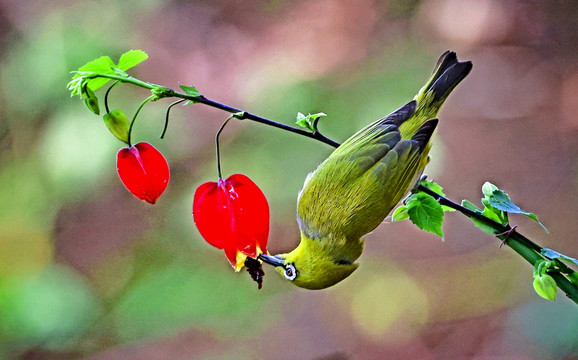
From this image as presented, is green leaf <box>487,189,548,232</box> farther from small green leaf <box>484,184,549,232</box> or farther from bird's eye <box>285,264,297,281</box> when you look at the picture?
bird's eye <box>285,264,297,281</box>

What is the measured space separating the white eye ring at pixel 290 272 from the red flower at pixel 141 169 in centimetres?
24

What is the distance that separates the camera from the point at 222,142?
1.97 m

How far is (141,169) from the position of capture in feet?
2.56

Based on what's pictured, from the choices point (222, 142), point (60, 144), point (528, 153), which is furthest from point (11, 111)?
point (528, 153)

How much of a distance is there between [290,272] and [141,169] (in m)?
0.28

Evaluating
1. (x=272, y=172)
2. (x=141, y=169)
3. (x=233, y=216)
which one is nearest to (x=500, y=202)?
(x=233, y=216)

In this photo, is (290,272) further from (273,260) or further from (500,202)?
(500,202)

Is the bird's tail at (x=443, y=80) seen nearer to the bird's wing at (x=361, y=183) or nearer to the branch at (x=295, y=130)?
the bird's wing at (x=361, y=183)

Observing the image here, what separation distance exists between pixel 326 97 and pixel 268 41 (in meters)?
0.30

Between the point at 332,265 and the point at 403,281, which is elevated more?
the point at 332,265

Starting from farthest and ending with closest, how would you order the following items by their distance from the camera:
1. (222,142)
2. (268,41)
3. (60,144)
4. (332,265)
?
(268,41)
(222,142)
(60,144)
(332,265)

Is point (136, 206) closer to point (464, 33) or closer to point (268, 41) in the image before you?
point (268, 41)

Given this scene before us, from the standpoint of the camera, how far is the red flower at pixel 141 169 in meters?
0.78

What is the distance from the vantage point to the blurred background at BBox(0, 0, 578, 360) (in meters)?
1.87
